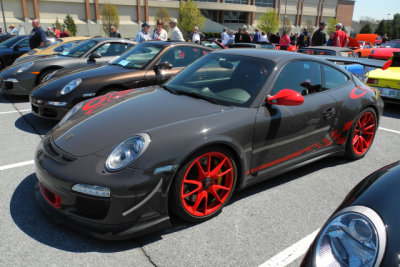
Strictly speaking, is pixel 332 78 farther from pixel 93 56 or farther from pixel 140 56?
pixel 93 56

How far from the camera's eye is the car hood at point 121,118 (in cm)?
257

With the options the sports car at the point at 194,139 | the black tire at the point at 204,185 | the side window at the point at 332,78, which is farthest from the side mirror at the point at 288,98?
the side window at the point at 332,78

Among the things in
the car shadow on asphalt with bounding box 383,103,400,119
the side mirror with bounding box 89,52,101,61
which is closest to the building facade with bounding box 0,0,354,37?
the side mirror with bounding box 89,52,101,61

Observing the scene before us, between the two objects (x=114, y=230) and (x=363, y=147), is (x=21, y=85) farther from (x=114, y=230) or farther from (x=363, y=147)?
(x=363, y=147)

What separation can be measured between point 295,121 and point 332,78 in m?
0.99

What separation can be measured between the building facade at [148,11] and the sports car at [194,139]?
81.3 ft

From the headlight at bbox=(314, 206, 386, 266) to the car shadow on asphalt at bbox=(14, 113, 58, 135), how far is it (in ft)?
14.9

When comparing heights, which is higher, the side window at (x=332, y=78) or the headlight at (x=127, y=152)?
the side window at (x=332, y=78)

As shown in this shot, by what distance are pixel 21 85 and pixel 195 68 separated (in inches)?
186

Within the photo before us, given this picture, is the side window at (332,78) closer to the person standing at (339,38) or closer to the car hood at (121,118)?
the car hood at (121,118)

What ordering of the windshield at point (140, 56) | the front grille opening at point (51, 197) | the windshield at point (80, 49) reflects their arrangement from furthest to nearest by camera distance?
the windshield at point (80, 49), the windshield at point (140, 56), the front grille opening at point (51, 197)

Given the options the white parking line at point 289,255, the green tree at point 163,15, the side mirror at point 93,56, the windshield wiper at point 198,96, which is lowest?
the white parking line at point 289,255

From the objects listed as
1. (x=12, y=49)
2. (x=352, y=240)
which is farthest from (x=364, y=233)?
(x=12, y=49)

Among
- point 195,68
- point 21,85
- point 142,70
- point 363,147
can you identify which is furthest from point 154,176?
point 21,85
